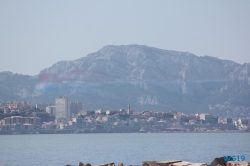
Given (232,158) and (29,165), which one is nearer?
(232,158)

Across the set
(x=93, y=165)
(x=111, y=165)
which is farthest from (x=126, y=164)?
(x=111, y=165)

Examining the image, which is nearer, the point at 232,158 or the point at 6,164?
the point at 232,158

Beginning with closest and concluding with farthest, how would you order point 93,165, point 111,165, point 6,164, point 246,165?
point 246,165, point 111,165, point 93,165, point 6,164

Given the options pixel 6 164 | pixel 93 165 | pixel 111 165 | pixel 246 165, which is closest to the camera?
pixel 246 165

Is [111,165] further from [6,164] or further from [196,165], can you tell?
[6,164]

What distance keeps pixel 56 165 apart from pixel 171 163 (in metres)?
28.3

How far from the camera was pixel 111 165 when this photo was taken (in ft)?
128

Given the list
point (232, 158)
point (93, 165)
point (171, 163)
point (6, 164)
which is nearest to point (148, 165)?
point (171, 163)

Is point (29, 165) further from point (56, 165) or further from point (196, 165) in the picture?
point (196, 165)

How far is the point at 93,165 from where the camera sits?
6475 centimetres

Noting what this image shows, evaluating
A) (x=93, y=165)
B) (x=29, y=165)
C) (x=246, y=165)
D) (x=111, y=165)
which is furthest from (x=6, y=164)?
(x=246, y=165)

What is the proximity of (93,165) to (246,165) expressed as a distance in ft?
96.8

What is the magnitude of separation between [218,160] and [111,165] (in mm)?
5468

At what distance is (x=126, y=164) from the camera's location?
65375 mm
